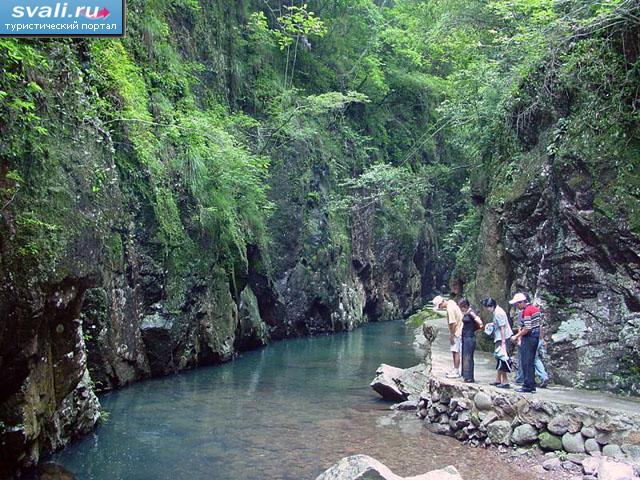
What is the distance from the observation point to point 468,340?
10836mm

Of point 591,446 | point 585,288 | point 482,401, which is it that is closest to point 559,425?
point 591,446

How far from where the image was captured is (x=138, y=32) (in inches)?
677

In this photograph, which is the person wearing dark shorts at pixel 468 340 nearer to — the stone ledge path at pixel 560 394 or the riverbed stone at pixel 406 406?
the stone ledge path at pixel 560 394

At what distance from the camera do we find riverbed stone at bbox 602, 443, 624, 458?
8.16 m

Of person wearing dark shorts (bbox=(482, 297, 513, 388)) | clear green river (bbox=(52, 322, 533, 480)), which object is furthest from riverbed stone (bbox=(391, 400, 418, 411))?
person wearing dark shorts (bbox=(482, 297, 513, 388))

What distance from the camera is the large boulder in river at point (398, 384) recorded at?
1279 cm

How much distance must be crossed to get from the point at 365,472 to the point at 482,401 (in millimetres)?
4638

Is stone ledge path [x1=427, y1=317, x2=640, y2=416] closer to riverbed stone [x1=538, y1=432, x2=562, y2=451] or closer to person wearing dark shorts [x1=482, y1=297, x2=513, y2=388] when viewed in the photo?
person wearing dark shorts [x1=482, y1=297, x2=513, y2=388]

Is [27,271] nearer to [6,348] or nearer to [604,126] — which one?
[6,348]

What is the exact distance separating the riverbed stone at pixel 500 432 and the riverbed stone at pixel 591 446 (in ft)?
3.85

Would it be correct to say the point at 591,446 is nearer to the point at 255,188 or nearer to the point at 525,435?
the point at 525,435

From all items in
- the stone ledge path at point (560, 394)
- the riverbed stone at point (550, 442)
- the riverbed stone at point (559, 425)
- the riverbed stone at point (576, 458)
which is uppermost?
the stone ledge path at point (560, 394)

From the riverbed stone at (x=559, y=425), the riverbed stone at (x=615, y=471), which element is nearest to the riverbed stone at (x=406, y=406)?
the riverbed stone at (x=559, y=425)

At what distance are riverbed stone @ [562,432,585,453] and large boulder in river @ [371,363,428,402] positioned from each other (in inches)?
164
